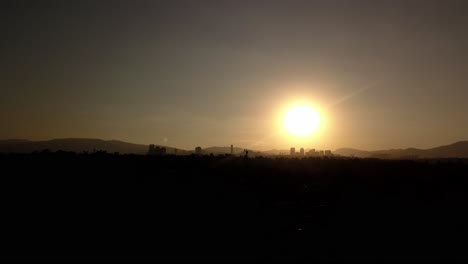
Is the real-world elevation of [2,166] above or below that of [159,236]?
above

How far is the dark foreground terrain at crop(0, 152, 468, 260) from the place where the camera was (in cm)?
1284

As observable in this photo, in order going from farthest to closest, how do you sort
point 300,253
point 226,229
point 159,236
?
1. point 226,229
2. point 159,236
3. point 300,253

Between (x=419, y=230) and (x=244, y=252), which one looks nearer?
(x=244, y=252)

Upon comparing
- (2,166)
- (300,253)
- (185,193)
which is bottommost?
(300,253)

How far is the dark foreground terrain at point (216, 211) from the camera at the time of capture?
12844mm

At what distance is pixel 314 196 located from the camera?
21.5 m

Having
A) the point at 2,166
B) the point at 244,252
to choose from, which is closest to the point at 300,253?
the point at 244,252

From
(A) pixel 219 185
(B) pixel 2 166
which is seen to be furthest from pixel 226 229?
(B) pixel 2 166

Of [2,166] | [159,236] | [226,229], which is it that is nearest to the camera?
Answer: [159,236]

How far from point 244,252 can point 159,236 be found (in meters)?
3.58

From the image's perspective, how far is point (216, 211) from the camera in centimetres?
1759

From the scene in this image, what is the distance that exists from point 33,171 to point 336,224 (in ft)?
56.4

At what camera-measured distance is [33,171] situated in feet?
68.6

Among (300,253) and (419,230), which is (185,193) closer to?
(300,253)
